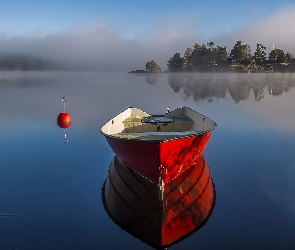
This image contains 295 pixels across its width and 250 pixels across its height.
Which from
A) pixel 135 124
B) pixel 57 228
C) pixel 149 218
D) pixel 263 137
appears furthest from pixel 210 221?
pixel 263 137

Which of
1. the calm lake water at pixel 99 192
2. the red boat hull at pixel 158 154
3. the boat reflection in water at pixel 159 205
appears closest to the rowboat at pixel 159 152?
the red boat hull at pixel 158 154

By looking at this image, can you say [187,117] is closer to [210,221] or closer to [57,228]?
[210,221]

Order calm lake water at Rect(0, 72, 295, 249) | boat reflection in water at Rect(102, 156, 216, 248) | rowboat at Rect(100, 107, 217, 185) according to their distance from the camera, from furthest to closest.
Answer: rowboat at Rect(100, 107, 217, 185) < boat reflection in water at Rect(102, 156, 216, 248) < calm lake water at Rect(0, 72, 295, 249)

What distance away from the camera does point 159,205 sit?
14039mm

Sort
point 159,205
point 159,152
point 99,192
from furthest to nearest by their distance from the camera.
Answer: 1. point 99,192
2. point 159,205
3. point 159,152

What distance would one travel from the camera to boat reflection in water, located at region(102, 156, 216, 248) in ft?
41.0

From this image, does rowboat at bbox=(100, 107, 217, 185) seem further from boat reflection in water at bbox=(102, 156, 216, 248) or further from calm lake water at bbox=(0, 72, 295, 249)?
calm lake water at bbox=(0, 72, 295, 249)

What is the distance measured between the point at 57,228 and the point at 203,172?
949cm

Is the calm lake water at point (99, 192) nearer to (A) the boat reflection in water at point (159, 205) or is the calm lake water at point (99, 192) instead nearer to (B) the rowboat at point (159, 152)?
(A) the boat reflection in water at point (159, 205)

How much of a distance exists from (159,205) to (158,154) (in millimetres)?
2487

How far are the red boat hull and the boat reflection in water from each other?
2.43 ft

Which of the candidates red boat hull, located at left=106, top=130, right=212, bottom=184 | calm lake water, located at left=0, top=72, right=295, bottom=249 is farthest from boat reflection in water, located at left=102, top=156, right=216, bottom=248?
red boat hull, located at left=106, top=130, right=212, bottom=184

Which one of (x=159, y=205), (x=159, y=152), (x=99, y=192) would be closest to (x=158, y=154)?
(x=159, y=152)

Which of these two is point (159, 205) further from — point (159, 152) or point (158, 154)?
point (159, 152)
